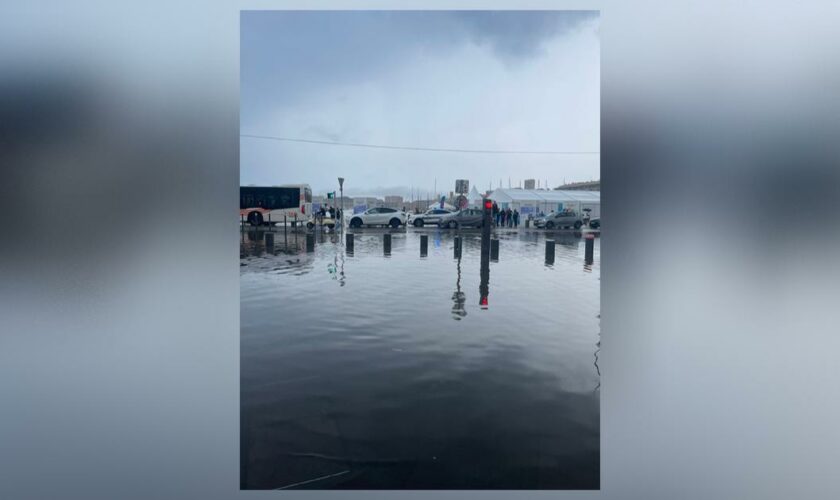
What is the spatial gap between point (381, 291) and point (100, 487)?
294cm

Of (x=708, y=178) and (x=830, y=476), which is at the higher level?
(x=708, y=178)

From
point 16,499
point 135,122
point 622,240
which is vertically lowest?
point 16,499

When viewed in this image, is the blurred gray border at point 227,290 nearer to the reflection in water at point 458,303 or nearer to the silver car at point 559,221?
the reflection in water at point 458,303

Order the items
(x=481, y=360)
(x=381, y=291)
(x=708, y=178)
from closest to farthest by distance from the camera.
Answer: (x=708, y=178)
(x=481, y=360)
(x=381, y=291)

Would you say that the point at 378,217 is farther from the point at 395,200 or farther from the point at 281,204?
the point at 395,200

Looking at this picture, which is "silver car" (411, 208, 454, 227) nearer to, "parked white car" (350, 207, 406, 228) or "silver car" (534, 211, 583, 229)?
"parked white car" (350, 207, 406, 228)

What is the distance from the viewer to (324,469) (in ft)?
6.87

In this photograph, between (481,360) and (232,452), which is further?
(481,360)

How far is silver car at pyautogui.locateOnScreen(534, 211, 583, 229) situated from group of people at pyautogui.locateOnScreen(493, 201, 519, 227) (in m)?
0.63

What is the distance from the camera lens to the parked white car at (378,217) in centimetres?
1434

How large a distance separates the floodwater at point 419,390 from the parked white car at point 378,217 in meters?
9.78

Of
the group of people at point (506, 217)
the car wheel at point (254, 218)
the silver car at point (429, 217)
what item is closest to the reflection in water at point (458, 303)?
the group of people at point (506, 217)

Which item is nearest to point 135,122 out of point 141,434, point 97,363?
point 97,363

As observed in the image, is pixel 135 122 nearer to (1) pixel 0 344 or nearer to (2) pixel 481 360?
(1) pixel 0 344
